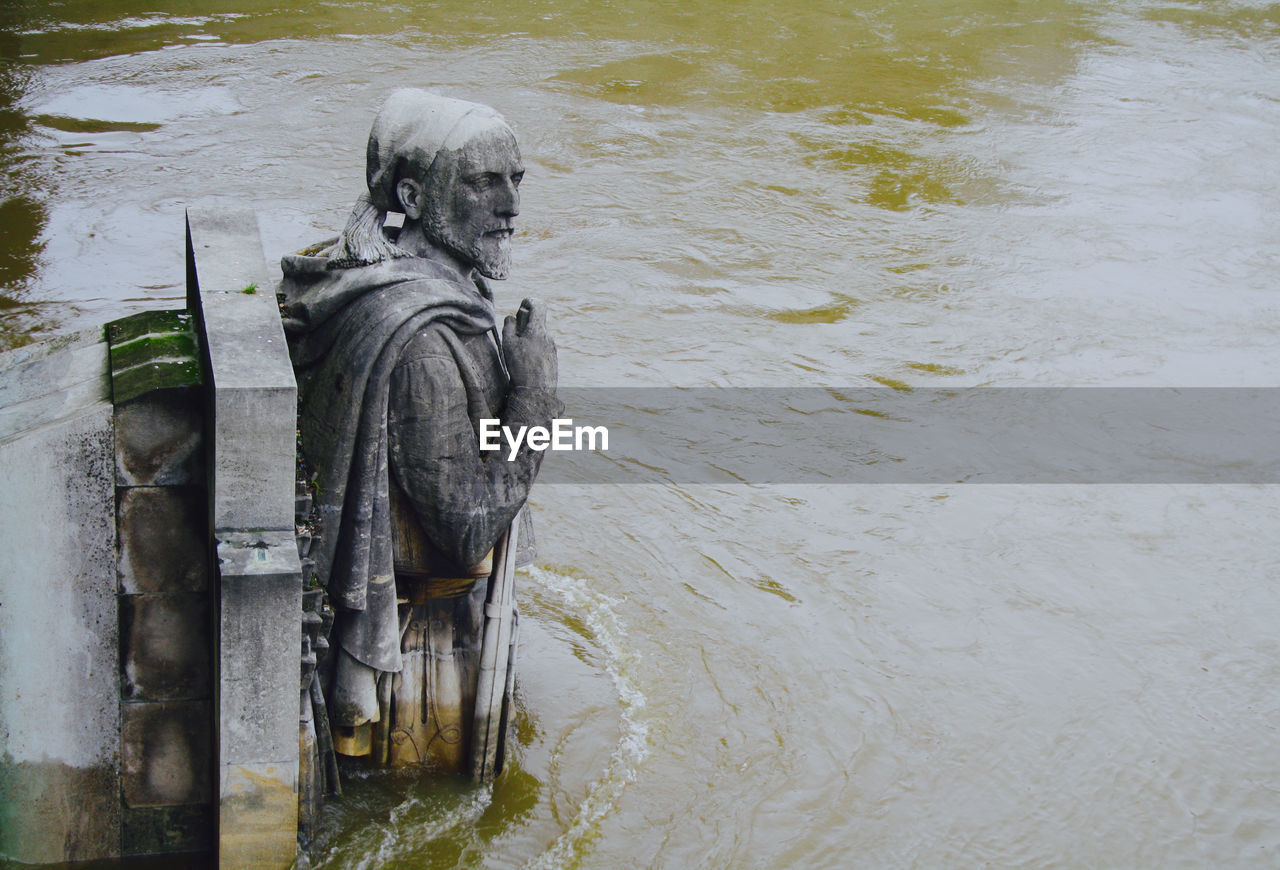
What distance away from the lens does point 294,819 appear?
4.34 metres

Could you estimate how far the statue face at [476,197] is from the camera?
4.52 metres

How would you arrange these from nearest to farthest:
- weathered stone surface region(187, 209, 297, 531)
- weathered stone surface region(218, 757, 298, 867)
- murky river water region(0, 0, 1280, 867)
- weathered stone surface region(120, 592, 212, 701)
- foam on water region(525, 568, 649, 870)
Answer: weathered stone surface region(187, 209, 297, 531), weathered stone surface region(218, 757, 298, 867), weathered stone surface region(120, 592, 212, 701), foam on water region(525, 568, 649, 870), murky river water region(0, 0, 1280, 867)

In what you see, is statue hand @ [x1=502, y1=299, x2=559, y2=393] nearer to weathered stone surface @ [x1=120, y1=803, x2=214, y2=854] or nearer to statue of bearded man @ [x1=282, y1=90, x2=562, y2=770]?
statue of bearded man @ [x1=282, y1=90, x2=562, y2=770]

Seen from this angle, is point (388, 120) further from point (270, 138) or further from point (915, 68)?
point (915, 68)

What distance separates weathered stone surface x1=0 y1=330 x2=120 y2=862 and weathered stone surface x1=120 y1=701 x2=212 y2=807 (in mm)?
50

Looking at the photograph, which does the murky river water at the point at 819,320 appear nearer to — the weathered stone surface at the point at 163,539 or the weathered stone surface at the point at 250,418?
the weathered stone surface at the point at 163,539

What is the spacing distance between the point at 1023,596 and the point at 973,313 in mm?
3872

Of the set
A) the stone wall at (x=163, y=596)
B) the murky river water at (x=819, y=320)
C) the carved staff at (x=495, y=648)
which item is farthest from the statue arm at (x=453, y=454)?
the murky river water at (x=819, y=320)

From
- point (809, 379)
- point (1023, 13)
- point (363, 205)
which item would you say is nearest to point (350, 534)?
point (363, 205)

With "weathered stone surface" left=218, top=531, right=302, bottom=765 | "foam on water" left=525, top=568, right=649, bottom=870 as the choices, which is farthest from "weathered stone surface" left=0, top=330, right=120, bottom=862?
"foam on water" left=525, top=568, right=649, bottom=870

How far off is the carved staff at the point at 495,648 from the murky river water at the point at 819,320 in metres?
0.28

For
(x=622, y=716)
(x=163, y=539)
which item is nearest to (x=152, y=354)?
(x=163, y=539)

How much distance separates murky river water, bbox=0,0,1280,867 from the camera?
5.59 metres

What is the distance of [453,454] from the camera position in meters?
4.55
